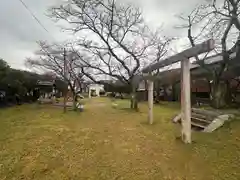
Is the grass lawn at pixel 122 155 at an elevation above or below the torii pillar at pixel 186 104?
below

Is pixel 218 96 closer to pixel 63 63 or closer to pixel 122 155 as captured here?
pixel 122 155

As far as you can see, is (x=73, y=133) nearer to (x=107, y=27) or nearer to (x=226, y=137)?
(x=226, y=137)

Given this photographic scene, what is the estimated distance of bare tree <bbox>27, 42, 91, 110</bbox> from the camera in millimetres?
13086

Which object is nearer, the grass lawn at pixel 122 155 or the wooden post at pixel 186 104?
the grass lawn at pixel 122 155

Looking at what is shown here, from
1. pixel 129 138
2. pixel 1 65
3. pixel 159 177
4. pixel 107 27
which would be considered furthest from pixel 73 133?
pixel 1 65

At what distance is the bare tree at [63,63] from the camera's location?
13086mm

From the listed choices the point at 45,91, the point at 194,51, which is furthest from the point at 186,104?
the point at 45,91

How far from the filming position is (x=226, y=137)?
15.7 ft

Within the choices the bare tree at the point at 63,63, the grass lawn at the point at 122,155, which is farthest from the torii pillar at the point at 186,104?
the bare tree at the point at 63,63

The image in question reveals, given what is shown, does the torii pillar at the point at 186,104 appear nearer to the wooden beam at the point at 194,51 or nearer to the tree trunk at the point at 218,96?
the wooden beam at the point at 194,51

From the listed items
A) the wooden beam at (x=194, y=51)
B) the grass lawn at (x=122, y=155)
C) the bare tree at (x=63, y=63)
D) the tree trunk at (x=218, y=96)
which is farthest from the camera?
the bare tree at (x=63, y=63)

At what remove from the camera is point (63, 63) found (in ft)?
47.5

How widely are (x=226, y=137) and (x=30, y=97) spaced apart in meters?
18.1

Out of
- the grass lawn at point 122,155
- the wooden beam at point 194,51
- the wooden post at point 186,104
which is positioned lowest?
the grass lawn at point 122,155
